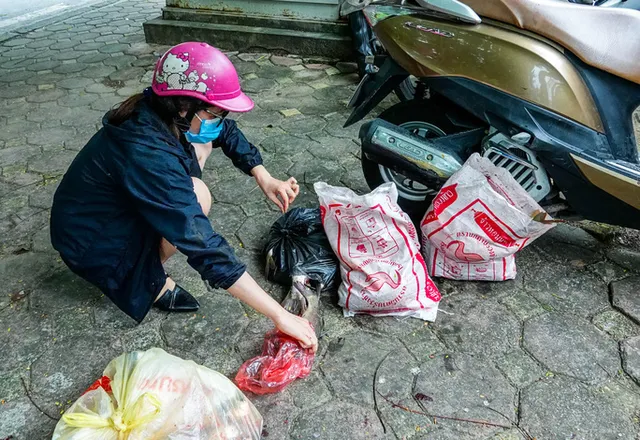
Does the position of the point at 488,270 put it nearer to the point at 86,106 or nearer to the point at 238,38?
the point at 86,106

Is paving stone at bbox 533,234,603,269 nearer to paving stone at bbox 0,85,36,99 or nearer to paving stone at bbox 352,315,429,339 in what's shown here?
paving stone at bbox 352,315,429,339

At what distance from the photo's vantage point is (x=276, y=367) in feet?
5.63

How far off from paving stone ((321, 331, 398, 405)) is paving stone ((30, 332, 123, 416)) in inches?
31.0

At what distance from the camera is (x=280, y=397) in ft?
5.69

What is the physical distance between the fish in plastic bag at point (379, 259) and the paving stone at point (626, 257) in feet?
3.15

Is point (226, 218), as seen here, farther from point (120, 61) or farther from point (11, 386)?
point (120, 61)

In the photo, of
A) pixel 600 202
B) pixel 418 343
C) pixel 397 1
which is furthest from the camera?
pixel 397 1

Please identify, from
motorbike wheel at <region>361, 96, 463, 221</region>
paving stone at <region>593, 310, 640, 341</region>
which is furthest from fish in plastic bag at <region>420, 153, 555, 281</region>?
paving stone at <region>593, 310, 640, 341</region>

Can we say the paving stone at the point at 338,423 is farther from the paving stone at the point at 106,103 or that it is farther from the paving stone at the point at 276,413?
the paving stone at the point at 106,103

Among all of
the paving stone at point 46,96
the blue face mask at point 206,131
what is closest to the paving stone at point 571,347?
the blue face mask at point 206,131

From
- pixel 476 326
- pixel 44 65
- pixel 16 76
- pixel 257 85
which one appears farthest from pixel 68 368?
pixel 44 65

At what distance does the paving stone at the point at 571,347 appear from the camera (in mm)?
1837

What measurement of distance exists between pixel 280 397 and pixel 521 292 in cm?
111

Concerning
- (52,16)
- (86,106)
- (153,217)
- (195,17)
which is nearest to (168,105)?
(153,217)
